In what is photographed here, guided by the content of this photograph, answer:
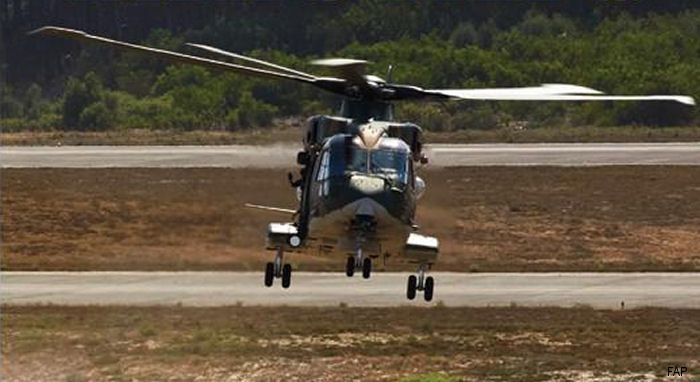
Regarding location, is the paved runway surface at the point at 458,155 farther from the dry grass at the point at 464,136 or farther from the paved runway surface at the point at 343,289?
the paved runway surface at the point at 343,289

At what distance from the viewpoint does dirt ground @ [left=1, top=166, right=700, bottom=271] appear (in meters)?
52.9

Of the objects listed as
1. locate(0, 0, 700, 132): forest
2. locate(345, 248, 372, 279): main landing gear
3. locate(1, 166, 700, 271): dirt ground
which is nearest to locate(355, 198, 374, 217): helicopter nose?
locate(345, 248, 372, 279): main landing gear

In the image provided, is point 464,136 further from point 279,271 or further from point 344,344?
point 279,271

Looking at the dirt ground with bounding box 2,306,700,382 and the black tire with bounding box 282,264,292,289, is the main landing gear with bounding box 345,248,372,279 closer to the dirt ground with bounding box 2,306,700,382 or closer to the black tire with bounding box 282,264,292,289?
the black tire with bounding box 282,264,292,289

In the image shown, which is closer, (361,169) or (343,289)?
(361,169)

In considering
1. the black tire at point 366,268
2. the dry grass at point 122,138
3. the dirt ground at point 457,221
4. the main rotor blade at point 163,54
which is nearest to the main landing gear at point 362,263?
the black tire at point 366,268

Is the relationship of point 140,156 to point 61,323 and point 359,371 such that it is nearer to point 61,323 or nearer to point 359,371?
point 61,323

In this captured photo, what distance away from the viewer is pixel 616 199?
68688 mm

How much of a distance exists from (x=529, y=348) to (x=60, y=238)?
881 inches

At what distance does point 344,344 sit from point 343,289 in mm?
8007

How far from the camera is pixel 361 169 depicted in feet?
98.7

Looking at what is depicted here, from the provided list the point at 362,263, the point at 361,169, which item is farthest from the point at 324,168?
the point at 362,263

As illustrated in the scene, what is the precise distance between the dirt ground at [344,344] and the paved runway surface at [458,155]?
2544cm

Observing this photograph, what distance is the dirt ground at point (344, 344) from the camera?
43.2 metres
